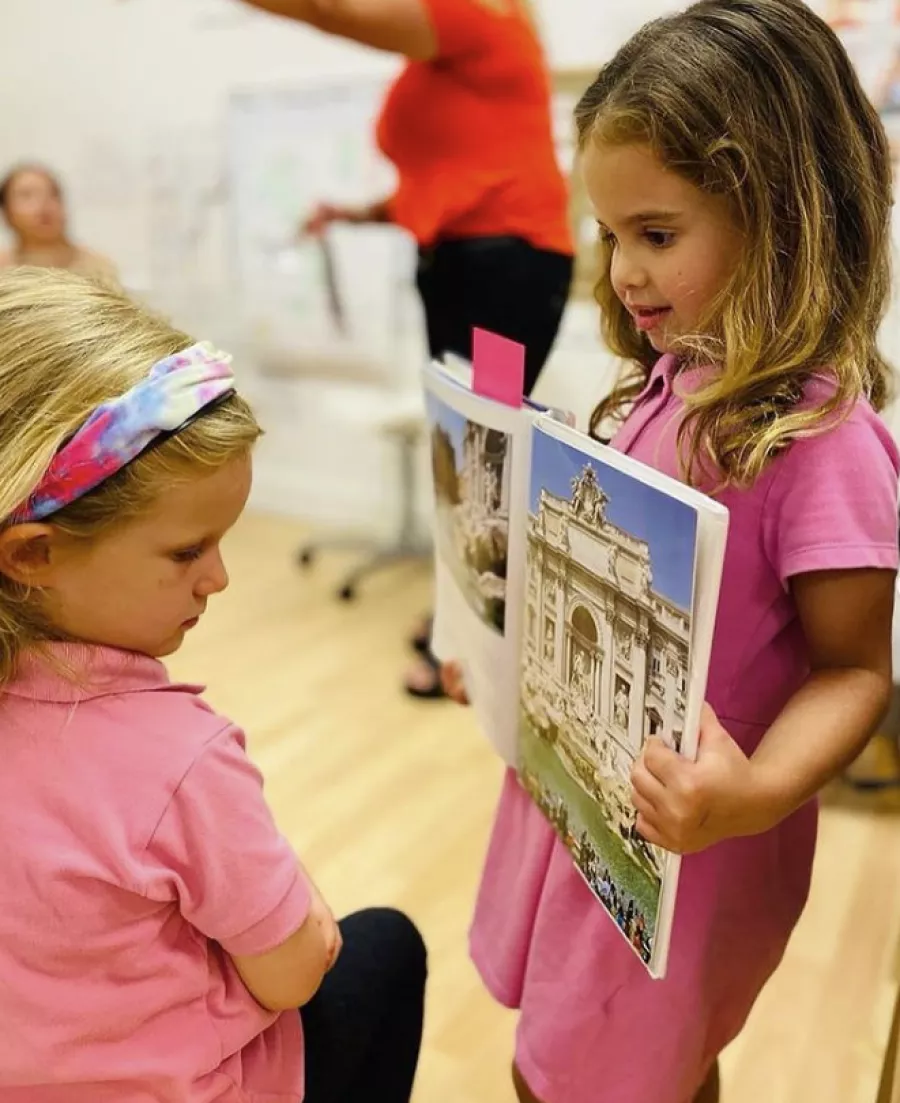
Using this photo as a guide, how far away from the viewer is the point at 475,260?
60.1 inches

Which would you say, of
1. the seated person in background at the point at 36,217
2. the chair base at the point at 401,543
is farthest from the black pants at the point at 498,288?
the seated person in background at the point at 36,217

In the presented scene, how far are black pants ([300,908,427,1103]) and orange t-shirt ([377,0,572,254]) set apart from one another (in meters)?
1.00

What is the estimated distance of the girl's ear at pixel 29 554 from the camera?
589mm

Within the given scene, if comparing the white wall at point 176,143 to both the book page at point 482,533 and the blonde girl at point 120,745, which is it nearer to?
the book page at point 482,533

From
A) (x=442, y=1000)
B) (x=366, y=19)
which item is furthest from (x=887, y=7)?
(x=442, y=1000)

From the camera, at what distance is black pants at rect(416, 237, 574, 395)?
5.00 ft

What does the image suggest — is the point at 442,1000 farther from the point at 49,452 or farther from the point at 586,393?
the point at 586,393

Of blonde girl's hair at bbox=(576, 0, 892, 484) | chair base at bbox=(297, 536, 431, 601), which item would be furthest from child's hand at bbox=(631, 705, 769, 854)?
chair base at bbox=(297, 536, 431, 601)

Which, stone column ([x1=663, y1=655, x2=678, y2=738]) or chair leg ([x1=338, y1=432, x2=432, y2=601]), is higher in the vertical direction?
stone column ([x1=663, y1=655, x2=678, y2=738])

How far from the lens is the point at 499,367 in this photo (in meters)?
0.71

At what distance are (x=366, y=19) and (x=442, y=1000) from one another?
3.92 feet

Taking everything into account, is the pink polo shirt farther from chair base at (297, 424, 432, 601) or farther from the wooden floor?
chair base at (297, 424, 432, 601)

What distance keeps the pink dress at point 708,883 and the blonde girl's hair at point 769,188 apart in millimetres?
24

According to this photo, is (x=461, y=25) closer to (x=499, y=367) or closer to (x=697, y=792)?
(x=499, y=367)
